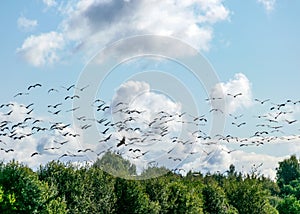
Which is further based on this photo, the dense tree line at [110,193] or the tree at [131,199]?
the tree at [131,199]

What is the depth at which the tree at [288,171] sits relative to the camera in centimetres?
14762

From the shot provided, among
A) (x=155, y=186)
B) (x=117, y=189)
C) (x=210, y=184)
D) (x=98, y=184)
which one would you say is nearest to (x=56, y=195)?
(x=98, y=184)

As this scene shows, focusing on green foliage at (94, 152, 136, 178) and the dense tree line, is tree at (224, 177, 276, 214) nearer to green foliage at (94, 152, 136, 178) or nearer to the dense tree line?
the dense tree line

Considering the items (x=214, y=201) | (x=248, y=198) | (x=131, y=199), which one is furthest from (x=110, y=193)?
(x=248, y=198)

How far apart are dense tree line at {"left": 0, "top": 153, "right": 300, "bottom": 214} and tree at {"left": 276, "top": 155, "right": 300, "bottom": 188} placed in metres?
64.1

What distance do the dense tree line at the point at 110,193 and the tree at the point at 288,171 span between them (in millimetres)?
64102

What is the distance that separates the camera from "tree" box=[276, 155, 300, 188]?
14762 centimetres

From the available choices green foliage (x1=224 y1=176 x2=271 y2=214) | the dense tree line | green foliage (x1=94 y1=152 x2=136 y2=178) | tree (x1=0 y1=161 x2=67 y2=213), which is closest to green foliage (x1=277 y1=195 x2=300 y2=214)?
the dense tree line

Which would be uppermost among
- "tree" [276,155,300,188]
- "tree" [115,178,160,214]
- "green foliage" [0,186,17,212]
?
"tree" [276,155,300,188]

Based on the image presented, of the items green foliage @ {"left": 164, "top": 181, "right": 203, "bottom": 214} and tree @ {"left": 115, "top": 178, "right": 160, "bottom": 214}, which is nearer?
tree @ {"left": 115, "top": 178, "right": 160, "bottom": 214}

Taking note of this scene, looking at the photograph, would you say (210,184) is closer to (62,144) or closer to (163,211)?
(163,211)

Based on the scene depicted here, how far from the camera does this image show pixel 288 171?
14912 centimetres

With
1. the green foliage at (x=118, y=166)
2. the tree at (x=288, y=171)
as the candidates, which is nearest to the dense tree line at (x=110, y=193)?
the green foliage at (x=118, y=166)

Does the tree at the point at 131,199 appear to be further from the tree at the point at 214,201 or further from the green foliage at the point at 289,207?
the green foliage at the point at 289,207
